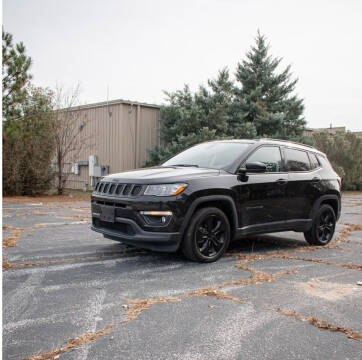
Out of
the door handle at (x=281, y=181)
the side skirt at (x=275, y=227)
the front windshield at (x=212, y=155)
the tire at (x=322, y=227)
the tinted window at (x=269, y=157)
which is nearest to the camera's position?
the side skirt at (x=275, y=227)

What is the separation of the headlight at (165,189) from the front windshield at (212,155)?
1007mm

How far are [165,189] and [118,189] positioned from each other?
0.73 m

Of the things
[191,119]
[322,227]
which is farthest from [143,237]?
[191,119]

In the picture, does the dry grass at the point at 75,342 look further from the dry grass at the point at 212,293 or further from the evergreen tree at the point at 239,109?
the evergreen tree at the point at 239,109

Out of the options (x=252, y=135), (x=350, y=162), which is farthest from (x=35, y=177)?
(x=350, y=162)

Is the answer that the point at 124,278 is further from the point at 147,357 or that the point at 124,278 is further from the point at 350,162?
the point at 350,162

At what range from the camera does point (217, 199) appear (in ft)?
19.0

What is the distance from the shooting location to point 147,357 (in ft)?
9.59

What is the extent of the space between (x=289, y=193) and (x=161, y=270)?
2.61 meters

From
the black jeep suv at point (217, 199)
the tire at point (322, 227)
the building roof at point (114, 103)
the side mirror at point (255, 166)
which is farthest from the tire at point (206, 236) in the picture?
the building roof at point (114, 103)

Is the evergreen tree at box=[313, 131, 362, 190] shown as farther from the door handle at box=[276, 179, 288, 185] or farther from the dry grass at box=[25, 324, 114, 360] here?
the dry grass at box=[25, 324, 114, 360]

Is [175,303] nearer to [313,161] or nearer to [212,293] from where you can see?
[212,293]

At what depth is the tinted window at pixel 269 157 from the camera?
21.5ft

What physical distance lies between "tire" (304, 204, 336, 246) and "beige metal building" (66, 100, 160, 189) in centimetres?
Answer: 1369
